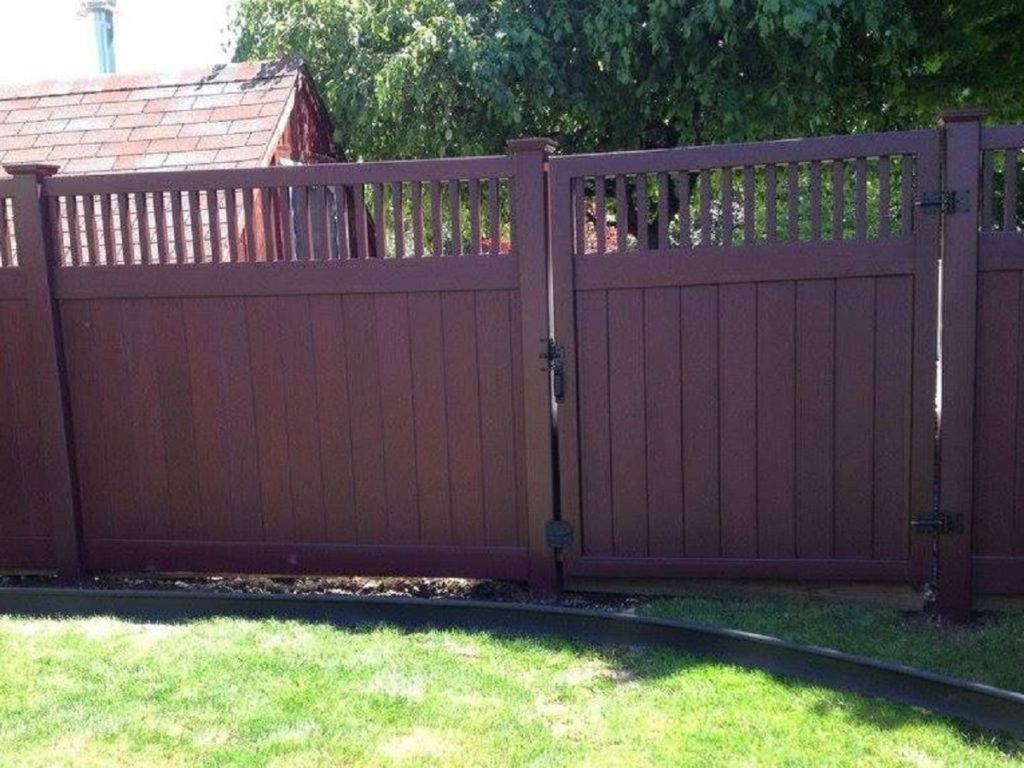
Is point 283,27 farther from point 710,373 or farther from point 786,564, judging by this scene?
point 786,564

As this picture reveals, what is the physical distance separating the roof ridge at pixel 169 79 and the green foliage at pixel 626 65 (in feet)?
3.31

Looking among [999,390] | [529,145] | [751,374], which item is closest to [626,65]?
[529,145]

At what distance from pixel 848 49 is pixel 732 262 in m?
5.30

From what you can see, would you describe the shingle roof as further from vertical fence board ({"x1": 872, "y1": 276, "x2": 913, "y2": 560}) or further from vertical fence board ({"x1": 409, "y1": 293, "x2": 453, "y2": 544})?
vertical fence board ({"x1": 872, "y1": 276, "x2": 913, "y2": 560})

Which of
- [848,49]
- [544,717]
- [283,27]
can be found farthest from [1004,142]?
[283,27]

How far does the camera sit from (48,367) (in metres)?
4.89

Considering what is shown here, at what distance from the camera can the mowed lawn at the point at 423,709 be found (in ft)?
10.5

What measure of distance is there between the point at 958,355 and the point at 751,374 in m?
0.80

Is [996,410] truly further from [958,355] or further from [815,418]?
[815,418]

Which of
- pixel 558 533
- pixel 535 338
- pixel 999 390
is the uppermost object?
pixel 535 338

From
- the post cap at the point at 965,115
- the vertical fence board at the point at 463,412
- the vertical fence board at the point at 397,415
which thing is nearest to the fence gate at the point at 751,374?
the post cap at the point at 965,115

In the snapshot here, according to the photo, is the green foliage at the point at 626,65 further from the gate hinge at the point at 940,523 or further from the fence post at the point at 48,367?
the gate hinge at the point at 940,523

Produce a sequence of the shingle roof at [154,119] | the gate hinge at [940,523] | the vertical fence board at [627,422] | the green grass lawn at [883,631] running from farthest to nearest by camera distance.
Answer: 1. the shingle roof at [154,119]
2. the vertical fence board at [627,422]
3. the gate hinge at [940,523]
4. the green grass lawn at [883,631]

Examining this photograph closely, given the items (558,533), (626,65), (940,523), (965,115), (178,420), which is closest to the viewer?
(965,115)
